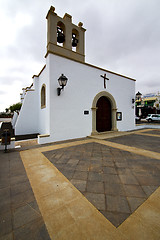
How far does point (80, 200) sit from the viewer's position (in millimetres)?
1619

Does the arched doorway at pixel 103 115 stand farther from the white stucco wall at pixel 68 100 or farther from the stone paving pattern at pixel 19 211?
the stone paving pattern at pixel 19 211

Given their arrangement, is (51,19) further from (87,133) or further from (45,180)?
(45,180)

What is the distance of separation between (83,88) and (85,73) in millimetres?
1033

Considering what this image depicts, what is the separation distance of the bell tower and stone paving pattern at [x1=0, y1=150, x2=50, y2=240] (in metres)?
5.89

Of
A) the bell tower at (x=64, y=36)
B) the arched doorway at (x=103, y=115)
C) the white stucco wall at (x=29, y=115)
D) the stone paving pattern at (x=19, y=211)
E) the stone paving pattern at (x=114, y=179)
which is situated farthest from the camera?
the white stucco wall at (x=29, y=115)

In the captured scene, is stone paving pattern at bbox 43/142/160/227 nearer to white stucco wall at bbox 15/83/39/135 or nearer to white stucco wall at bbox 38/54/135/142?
white stucco wall at bbox 38/54/135/142

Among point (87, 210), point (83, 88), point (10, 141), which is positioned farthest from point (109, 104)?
point (87, 210)

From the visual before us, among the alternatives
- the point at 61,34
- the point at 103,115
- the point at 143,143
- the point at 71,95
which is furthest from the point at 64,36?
the point at 143,143

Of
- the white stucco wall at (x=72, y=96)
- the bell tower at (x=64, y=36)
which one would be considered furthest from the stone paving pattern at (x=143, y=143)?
the bell tower at (x=64, y=36)

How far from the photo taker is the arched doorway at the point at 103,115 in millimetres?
7402

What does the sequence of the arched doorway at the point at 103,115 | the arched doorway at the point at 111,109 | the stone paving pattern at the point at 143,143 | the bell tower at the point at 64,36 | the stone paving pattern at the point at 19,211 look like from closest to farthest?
the stone paving pattern at the point at 19,211, the stone paving pattern at the point at 143,143, the bell tower at the point at 64,36, the arched doorway at the point at 111,109, the arched doorway at the point at 103,115

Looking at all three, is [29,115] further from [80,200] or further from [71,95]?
[80,200]

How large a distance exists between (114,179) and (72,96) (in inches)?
192

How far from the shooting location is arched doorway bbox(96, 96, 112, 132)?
7402 mm
